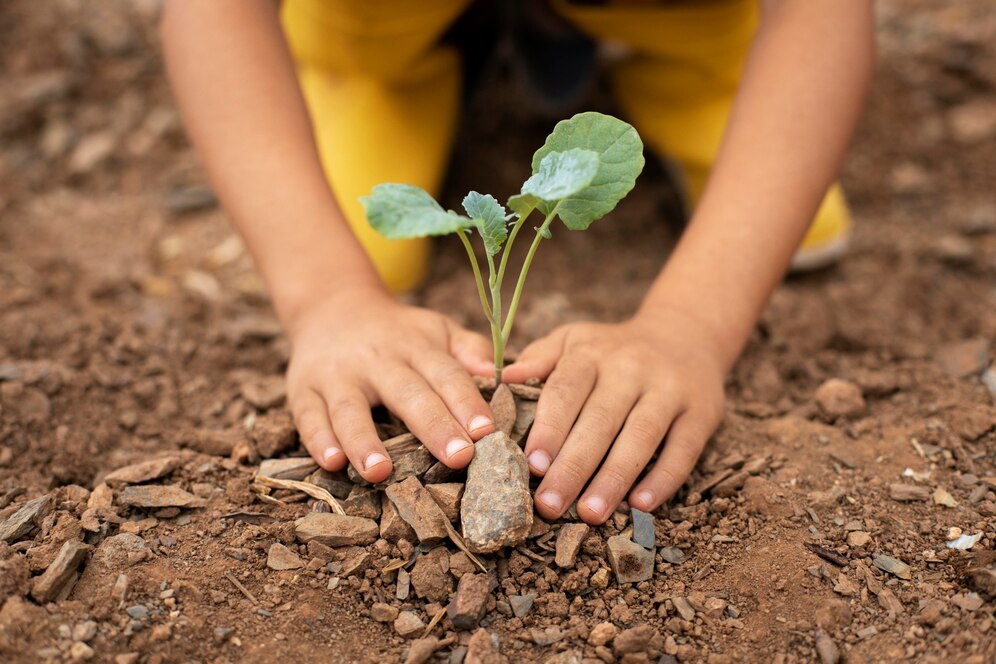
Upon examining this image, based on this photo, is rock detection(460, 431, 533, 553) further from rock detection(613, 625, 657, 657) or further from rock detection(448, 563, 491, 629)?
rock detection(613, 625, 657, 657)

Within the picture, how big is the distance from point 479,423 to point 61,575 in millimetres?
566

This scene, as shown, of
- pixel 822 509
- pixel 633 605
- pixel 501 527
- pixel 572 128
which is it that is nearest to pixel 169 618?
pixel 501 527

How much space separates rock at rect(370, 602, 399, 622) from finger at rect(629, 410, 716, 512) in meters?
0.37

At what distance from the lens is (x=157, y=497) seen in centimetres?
133

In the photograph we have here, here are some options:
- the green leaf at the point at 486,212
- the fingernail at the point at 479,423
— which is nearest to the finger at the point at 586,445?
the fingernail at the point at 479,423

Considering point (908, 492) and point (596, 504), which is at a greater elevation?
point (596, 504)

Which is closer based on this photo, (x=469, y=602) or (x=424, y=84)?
(x=469, y=602)

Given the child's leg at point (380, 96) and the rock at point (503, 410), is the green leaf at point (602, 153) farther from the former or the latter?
the child's leg at point (380, 96)

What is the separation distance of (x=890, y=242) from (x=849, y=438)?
1026mm

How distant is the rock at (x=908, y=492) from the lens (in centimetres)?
136

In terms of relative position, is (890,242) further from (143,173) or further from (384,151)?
(143,173)

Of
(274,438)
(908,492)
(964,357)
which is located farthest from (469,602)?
(964,357)

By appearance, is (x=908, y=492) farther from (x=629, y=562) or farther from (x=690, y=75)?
(x=690, y=75)

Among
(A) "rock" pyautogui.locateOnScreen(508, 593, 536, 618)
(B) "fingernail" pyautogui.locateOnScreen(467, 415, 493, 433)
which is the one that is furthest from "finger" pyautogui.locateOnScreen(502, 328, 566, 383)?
(A) "rock" pyautogui.locateOnScreen(508, 593, 536, 618)
